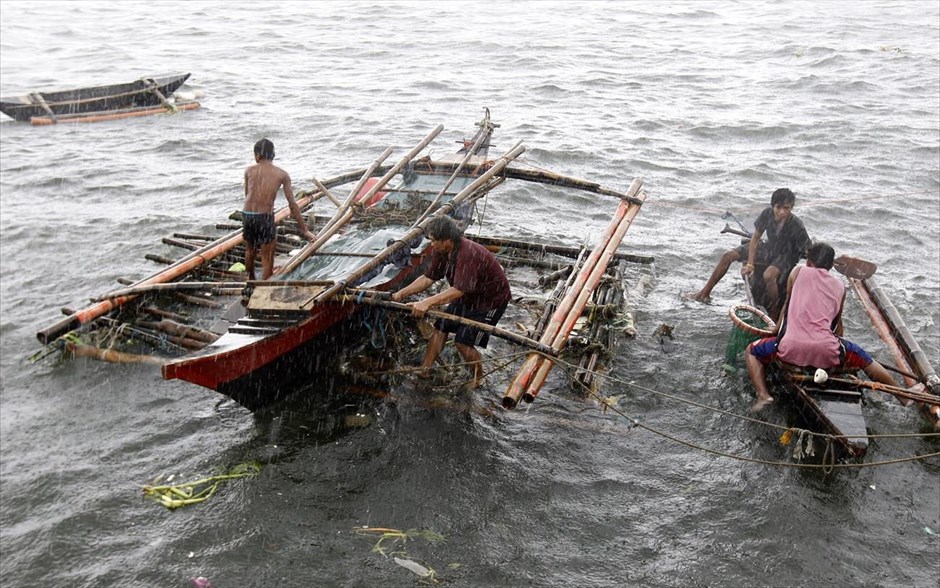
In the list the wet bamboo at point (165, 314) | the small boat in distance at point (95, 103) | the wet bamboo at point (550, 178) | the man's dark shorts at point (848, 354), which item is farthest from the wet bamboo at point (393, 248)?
the small boat in distance at point (95, 103)

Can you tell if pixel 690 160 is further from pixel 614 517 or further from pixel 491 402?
pixel 614 517

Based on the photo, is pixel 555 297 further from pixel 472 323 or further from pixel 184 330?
pixel 184 330

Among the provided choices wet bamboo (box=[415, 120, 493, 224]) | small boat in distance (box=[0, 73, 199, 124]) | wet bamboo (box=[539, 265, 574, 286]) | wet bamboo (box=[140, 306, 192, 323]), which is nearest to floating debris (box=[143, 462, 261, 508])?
wet bamboo (box=[140, 306, 192, 323])

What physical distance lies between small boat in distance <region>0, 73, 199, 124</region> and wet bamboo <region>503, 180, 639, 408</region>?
13.6 metres

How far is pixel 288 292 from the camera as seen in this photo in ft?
20.4

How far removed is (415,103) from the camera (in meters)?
18.4

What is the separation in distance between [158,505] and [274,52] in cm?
2140

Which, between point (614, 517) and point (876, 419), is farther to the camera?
point (876, 419)

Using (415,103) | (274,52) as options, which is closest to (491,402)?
(415,103)

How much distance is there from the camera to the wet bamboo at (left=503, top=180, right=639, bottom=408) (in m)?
5.32

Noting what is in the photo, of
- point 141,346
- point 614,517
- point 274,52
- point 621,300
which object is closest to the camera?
point 614,517

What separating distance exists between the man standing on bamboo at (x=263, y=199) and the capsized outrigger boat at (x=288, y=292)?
0.33 meters

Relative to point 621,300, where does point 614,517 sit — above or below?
below

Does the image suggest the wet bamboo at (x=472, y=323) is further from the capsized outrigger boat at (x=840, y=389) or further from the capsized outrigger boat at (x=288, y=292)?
the capsized outrigger boat at (x=840, y=389)
